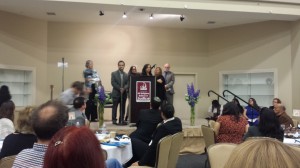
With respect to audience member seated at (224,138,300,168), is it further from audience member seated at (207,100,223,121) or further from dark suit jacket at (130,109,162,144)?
audience member seated at (207,100,223,121)

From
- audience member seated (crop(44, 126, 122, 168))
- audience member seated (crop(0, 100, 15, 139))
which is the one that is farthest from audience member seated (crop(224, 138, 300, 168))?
audience member seated (crop(0, 100, 15, 139))

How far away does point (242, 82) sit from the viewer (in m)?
11.4

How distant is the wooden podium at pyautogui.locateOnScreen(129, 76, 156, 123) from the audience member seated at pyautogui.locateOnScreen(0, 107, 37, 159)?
4.58 m

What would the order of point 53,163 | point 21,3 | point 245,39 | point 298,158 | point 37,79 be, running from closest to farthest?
point 298,158
point 53,163
point 21,3
point 37,79
point 245,39

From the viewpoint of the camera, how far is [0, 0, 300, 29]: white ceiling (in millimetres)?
7879

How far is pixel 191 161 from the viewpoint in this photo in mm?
7352

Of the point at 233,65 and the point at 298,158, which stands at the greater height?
the point at 233,65

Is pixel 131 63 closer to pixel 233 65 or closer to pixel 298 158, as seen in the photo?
pixel 233 65

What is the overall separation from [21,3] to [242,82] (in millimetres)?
7022

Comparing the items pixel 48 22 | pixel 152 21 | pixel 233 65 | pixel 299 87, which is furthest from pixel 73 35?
pixel 299 87

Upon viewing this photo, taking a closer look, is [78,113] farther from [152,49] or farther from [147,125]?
[152,49]

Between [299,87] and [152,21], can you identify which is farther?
[152,21]

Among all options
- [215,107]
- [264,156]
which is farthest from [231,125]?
[215,107]

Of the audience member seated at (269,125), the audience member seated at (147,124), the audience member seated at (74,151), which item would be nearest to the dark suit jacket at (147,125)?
the audience member seated at (147,124)
